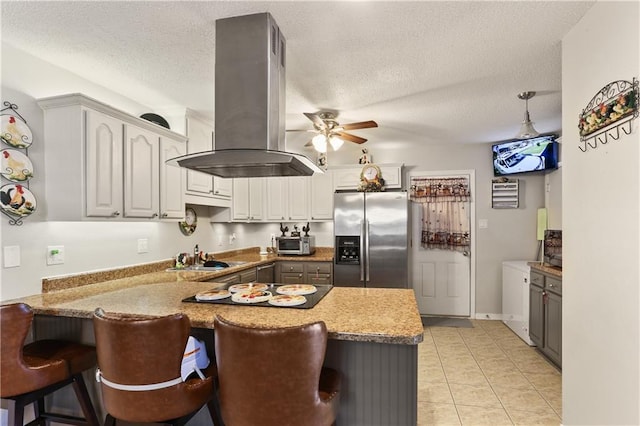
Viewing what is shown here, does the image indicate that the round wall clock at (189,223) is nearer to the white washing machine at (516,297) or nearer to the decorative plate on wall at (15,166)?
the decorative plate on wall at (15,166)

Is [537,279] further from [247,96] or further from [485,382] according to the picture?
[247,96]

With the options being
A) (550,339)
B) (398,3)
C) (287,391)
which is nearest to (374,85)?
(398,3)

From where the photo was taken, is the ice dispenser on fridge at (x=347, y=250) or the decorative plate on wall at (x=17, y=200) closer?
the decorative plate on wall at (x=17, y=200)

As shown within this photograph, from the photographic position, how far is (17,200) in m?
2.10

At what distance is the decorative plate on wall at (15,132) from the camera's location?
2055 mm

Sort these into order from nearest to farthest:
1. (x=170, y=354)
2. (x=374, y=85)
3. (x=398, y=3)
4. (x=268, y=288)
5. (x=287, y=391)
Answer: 1. (x=287, y=391)
2. (x=170, y=354)
3. (x=398, y=3)
4. (x=268, y=288)
5. (x=374, y=85)

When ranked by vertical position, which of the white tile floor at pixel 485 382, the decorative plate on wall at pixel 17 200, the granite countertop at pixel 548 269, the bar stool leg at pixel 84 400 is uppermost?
the decorative plate on wall at pixel 17 200

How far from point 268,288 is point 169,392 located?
97cm

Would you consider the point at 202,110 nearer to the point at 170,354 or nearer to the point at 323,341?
the point at 170,354

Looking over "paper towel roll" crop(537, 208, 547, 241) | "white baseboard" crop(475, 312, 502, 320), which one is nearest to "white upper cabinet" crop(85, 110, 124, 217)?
"white baseboard" crop(475, 312, 502, 320)

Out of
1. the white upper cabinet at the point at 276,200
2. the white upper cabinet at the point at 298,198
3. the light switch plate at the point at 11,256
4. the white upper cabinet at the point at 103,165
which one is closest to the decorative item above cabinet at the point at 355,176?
the white upper cabinet at the point at 298,198

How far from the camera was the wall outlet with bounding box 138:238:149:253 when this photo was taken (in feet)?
9.93

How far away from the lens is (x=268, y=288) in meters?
2.30

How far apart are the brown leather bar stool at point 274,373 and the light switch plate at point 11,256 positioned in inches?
67.5
